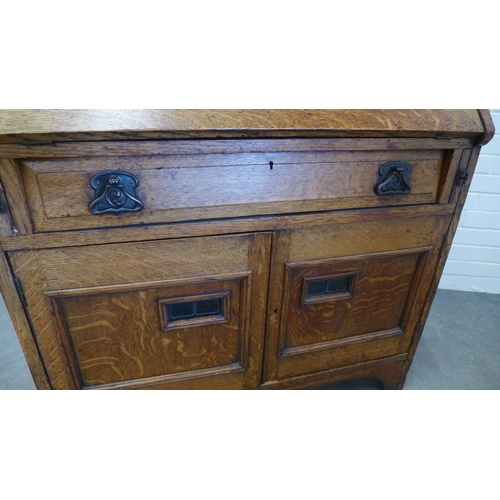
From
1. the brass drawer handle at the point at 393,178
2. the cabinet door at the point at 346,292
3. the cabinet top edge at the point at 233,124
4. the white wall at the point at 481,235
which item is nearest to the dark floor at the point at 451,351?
the white wall at the point at 481,235

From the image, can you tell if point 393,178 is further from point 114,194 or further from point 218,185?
point 114,194

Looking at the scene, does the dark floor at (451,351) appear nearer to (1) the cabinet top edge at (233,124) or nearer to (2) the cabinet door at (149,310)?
(2) the cabinet door at (149,310)

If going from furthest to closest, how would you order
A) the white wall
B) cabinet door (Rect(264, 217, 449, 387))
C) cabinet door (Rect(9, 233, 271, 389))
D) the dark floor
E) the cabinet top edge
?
the white wall → the dark floor → cabinet door (Rect(264, 217, 449, 387)) → cabinet door (Rect(9, 233, 271, 389)) → the cabinet top edge

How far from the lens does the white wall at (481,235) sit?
1.59 meters

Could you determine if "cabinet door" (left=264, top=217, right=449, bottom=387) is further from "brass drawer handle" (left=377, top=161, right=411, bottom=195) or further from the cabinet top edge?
the cabinet top edge

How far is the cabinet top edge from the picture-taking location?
2.08ft

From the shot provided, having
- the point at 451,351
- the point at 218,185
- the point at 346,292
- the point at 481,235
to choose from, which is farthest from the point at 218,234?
the point at 481,235

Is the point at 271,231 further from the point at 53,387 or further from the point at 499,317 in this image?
the point at 499,317

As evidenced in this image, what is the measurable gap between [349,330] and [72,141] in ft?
2.85

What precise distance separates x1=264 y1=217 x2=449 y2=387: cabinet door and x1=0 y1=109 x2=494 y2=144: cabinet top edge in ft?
0.77

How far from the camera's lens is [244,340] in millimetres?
979

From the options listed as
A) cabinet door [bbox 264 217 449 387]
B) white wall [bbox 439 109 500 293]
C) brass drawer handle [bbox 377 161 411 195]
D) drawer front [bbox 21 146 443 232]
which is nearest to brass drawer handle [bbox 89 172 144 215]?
drawer front [bbox 21 146 443 232]

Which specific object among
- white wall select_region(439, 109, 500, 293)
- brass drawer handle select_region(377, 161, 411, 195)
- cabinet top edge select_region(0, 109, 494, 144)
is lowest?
white wall select_region(439, 109, 500, 293)

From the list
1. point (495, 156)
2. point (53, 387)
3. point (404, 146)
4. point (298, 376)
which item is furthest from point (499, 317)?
point (53, 387)
